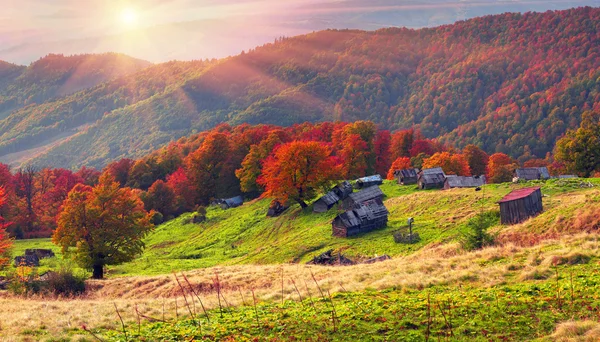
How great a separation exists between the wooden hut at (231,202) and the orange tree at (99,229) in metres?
37.3

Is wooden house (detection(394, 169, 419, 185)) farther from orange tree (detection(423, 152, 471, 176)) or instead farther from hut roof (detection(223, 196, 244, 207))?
hut roof (detection(223, 196, 244, 207))

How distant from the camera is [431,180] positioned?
228ft

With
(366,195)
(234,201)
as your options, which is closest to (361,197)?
(366,195)

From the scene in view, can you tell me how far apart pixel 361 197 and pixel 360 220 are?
1066 centimetres

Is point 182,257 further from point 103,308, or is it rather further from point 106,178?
point 103,308

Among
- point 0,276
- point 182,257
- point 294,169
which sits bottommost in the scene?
point 182,257

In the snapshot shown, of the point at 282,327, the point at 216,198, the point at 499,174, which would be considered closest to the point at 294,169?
the point at 216,198

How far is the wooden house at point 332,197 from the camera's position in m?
65.7

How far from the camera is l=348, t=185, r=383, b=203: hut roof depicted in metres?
63.6

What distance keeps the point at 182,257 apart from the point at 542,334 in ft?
165

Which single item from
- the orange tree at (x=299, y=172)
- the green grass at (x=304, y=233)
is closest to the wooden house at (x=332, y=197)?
the green grass at (x=304, y=233)

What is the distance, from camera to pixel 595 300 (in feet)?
55.9

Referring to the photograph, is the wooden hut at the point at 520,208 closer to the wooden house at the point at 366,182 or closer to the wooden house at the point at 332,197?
the wooden house at the point at 332,197

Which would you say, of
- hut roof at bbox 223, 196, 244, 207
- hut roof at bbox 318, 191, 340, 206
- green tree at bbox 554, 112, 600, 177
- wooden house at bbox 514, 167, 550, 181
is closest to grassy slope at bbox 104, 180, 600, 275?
hut roof at bbox 318, 191, 340, 206
